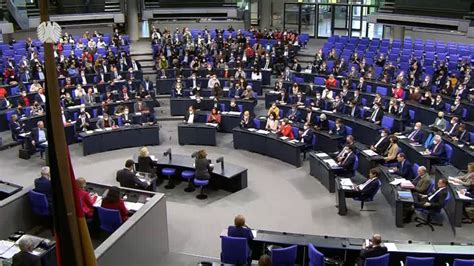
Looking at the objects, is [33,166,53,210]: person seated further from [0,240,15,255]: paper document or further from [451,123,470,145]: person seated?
[451,123,470,145]: person seated

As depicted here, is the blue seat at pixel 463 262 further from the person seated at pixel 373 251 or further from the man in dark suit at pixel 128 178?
the man in dark suit at pixel 128 178

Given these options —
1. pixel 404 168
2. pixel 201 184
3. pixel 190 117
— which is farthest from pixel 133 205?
pixel 190 117

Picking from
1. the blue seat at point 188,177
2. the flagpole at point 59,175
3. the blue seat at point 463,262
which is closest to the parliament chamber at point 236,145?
the flagpole at point 59,175

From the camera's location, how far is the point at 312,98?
61.5 ft

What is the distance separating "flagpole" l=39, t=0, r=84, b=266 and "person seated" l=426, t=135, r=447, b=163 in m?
11.9

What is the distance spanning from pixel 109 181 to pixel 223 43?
45.0 ft

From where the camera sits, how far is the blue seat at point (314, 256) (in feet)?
25.8

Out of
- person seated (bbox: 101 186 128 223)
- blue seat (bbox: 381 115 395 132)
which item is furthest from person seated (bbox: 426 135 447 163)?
person seated (bbox: 101 186 128 223)

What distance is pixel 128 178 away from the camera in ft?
37.0

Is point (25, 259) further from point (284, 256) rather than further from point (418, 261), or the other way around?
point (418, 261)

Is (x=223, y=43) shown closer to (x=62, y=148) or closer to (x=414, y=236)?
(x=414, y=236)

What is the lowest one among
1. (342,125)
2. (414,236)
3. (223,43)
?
(414,236)

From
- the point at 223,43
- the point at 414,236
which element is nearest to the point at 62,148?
the point at 414,236

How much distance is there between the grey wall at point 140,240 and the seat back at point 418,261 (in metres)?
4.33
